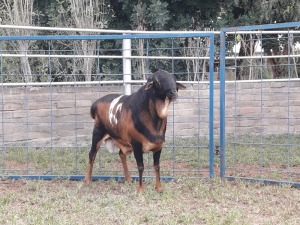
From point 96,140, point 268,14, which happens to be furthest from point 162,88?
point 268,14

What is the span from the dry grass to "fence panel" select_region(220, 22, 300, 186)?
642 mm

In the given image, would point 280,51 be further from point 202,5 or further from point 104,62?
point 104,62

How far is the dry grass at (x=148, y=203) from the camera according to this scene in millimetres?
5848

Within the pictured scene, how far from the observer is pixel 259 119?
11.0 meters

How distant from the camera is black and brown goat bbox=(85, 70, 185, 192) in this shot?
655 centimetres

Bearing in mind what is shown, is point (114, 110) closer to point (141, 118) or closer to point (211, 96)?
point (141, 118)

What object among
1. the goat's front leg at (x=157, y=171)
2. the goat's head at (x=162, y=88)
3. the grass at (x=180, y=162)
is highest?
the goat's head at (x=162, y=88)

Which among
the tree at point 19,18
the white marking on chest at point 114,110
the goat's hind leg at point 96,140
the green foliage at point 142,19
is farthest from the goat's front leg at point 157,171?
the tree at point 19,18

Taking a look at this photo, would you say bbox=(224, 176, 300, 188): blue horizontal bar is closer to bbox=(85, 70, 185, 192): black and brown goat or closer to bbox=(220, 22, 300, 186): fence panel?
bbox=(220, 22, 300, 186): fence panel

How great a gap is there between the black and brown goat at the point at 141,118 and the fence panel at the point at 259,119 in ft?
4.08

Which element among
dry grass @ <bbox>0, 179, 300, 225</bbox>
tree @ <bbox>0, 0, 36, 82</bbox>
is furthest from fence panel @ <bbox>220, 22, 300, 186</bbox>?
tree @ <bbox>0, 0, 36, 82</bbox>

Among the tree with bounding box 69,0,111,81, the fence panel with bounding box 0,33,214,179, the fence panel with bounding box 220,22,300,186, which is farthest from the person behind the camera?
the tree with bounding box 69,0,111,81

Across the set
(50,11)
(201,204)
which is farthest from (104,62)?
(201,204)

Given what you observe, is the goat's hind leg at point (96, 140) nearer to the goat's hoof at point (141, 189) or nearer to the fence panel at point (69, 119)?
the fence panel at point (69, 119)
